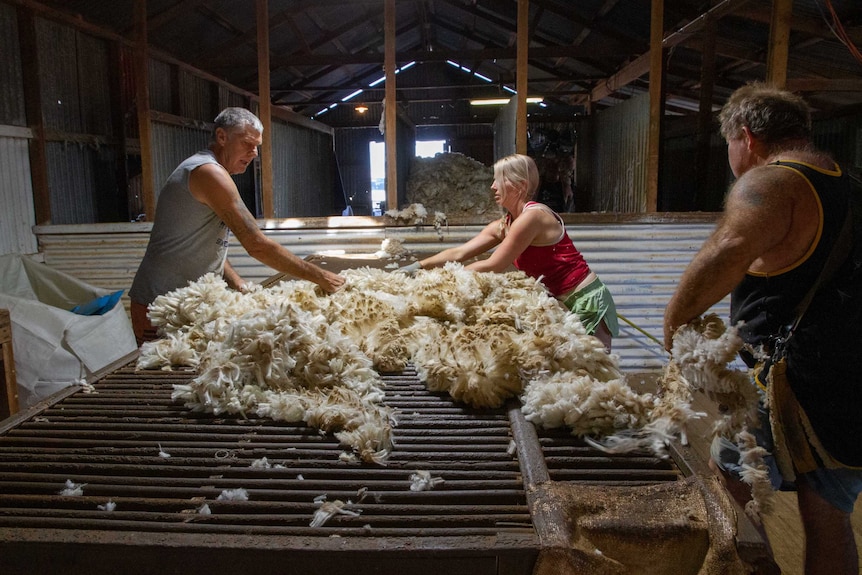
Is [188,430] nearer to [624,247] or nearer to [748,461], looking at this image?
[748,461]

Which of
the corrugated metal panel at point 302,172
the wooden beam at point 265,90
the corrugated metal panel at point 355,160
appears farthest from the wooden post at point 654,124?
the corrugated metal panel at point 355,160

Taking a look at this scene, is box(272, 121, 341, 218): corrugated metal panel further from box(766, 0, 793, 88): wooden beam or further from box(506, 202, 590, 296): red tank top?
box(766, 0, 793, 88): wooden beam

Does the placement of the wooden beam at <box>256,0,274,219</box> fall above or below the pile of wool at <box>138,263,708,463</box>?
above

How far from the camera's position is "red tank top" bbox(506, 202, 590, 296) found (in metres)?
3.49

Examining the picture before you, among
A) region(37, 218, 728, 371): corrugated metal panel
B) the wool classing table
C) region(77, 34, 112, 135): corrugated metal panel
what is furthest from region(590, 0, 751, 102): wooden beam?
region(77, 34, 112, 135): corrugated metal panel

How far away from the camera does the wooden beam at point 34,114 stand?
5309mm

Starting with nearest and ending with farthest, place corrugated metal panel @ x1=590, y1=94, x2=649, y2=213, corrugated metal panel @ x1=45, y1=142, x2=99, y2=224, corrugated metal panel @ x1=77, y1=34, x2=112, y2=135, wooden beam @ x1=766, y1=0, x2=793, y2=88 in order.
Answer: wooden beam @ x1=766, y1=0, x2=793, y2=88 → corrugated metal panel @ x1=45, y1=142, x2=99, y2=224 → corrugated metal panel @ x1=77, y1=34, x2=112, y2=135 → corrugated metal panel @ x1=590, y1=94, x2=649, y2=213

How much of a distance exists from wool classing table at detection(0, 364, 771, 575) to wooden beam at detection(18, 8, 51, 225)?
5.05 meters

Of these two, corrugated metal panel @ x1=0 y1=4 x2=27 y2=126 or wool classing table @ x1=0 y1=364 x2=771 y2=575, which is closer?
wool classing table @ x1=0 y1=364 x2=771 y2=575

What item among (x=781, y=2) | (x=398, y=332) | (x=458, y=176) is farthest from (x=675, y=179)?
(x=398, y=332)

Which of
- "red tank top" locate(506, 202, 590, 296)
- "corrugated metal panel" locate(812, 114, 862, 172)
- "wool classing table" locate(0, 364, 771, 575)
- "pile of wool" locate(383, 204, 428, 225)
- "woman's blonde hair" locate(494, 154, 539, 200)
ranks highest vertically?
"corrugated metal panel" locate(812, 114, 862, 172)

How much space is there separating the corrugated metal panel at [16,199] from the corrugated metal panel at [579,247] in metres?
0.18

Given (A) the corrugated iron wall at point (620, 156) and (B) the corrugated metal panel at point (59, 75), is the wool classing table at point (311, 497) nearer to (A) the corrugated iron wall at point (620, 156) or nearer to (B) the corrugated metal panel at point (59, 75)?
(A) the corrugated iron wall at point (620, 156)

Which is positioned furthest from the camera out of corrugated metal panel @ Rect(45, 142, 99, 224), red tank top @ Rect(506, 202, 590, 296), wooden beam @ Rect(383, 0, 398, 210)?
corrugated metal panel @ Rect(45, 142, 99, 224)
